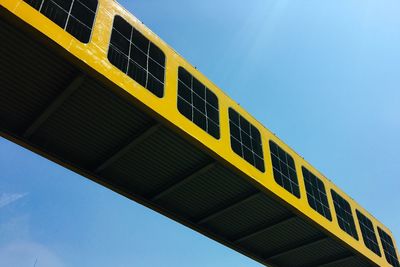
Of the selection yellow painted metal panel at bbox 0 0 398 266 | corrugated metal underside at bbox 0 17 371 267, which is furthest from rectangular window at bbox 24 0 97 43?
corrugated metal underside at bbox 0 17 371 267

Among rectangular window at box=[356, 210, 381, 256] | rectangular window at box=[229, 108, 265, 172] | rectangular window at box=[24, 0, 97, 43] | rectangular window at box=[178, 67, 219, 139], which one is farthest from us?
rectangular window at box=[356, 210, 381, 256]

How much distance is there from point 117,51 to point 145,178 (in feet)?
22.4

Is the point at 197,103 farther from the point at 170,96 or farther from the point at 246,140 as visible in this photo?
the point at 246,140

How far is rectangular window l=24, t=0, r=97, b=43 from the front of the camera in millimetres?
12602

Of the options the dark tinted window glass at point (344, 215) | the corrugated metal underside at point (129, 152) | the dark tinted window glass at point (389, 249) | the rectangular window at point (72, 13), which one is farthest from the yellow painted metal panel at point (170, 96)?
the dark tinted window glass at point (389, 249)

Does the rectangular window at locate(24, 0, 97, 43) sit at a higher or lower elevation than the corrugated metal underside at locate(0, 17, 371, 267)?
higher

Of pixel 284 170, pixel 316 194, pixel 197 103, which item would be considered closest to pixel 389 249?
pixel 316 194

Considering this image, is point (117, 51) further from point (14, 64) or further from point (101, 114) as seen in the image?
point (14, 64)

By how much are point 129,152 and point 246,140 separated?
20.1ft

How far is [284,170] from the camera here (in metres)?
21.5

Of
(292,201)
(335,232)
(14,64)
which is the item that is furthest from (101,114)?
(335,232)

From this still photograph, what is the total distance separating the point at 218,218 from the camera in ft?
71.3

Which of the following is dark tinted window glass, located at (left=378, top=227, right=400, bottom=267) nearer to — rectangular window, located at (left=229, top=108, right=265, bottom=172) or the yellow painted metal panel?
the yellow painted metal panel

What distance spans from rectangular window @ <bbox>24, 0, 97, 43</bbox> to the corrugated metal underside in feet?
3.44
